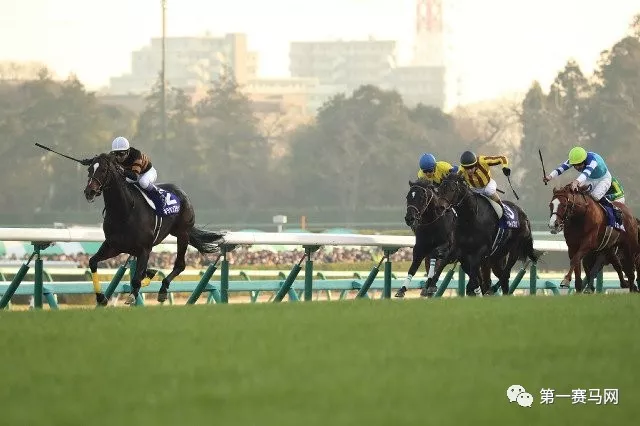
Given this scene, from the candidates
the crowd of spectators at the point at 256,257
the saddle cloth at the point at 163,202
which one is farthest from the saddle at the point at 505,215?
the crowd of spectators at the point at 256,257

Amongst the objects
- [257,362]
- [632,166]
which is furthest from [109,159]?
[632,166]

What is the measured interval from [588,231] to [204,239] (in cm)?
331

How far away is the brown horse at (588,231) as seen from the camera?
15500 millimetres

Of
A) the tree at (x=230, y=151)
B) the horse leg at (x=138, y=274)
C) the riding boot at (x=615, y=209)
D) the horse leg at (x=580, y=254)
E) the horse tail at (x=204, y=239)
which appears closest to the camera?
the horse leg at (x=138, y=274)

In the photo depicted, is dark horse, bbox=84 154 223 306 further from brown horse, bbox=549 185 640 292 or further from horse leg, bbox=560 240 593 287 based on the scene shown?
horse leg, bbox=560 240 593 287

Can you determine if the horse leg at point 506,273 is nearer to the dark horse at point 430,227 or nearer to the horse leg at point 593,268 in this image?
the horse leg at point 593,268

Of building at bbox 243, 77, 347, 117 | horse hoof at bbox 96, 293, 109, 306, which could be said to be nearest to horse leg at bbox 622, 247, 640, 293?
horse hoof at bbox 96, 293, 109, 306

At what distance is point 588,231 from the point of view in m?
15.7

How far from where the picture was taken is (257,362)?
7684mm

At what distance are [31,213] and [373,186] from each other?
1536cm

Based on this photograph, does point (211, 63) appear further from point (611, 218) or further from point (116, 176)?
point (116, 176)

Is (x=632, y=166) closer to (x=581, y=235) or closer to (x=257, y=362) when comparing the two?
(x=581, y=235)

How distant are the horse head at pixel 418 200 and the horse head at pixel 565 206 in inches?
44.0

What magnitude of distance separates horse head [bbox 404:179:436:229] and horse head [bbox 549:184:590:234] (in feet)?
3.67
